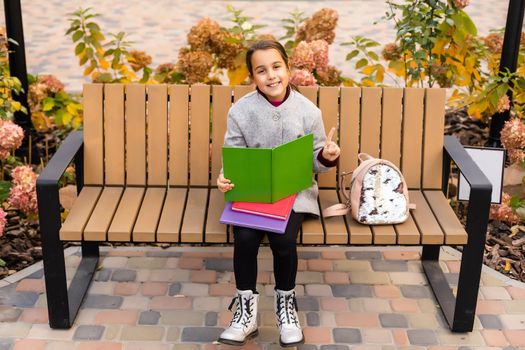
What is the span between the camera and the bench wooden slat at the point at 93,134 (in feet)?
13.3

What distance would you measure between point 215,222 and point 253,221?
255mm

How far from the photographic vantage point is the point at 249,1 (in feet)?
32.6

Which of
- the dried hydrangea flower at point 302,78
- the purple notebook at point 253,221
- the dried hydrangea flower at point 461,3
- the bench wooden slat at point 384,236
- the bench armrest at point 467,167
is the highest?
the dried hydrangea flower at point 461,3

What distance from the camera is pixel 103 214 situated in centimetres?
375

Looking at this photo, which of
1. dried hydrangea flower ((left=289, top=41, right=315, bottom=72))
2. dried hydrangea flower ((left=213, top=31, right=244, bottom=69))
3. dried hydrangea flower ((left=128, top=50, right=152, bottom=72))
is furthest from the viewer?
dried hydrangea flower ((left=128, top=50, right=152, bottom=72))

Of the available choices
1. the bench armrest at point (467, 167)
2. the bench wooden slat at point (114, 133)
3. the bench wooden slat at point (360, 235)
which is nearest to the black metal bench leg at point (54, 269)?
the bench wooden slat at point (114, 133)

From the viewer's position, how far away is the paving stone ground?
371 cm

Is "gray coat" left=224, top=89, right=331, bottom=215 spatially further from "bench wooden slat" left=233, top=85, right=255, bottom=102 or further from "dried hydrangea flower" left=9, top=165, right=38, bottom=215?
"dried hydrangea flower" left=9, top=165, right=38, bottom=215

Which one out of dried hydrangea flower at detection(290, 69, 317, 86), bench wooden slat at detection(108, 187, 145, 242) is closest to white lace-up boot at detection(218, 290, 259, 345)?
bench wooden slat at detection(108, 187, 145, 242)

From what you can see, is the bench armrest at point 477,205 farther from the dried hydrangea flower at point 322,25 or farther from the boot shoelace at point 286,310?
the dried hydrangea flower at point 322,25

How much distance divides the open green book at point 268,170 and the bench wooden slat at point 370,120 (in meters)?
0.56

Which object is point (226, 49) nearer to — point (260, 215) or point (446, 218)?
point (260, 215)

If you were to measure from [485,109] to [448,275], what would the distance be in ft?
4.22

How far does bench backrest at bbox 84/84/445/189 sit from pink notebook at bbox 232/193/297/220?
1.81ft
